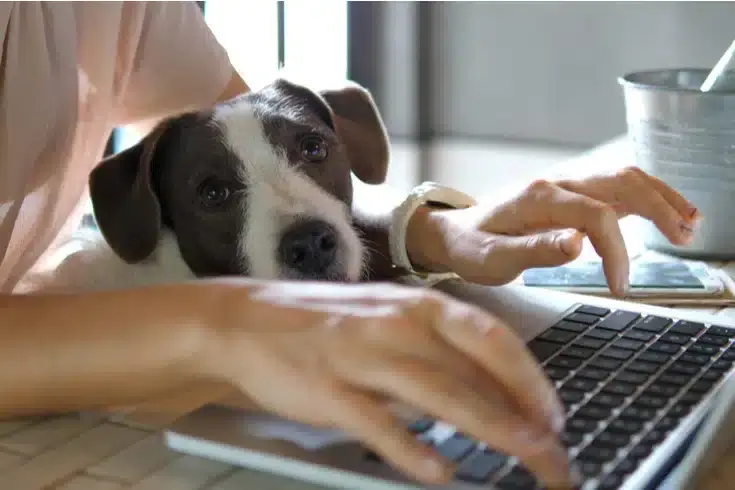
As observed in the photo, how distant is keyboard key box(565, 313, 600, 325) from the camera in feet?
2.27

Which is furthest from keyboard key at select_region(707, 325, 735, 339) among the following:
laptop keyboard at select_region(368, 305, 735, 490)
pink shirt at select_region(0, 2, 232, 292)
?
pink shirt at select_region(0, 2, 232, 292)

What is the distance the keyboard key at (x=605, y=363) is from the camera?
1.96 feet

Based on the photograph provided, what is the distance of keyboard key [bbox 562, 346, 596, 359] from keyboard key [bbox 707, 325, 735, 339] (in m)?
0.10

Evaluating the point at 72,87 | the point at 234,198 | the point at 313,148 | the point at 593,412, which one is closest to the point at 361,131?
the point at 313,148

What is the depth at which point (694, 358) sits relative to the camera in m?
0.62

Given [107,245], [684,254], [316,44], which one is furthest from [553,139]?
[107,245]

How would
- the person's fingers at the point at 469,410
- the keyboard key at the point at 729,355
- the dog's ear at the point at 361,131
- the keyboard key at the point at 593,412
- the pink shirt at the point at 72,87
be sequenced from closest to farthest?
1. the person's fingers at the point at 469,410
2. the keyboard key at the point at 593,412
3. the keyboard key at the point at 729,355
4. the pink shirt at the point at 72,87
5. the dog's ear at the point at 361,131

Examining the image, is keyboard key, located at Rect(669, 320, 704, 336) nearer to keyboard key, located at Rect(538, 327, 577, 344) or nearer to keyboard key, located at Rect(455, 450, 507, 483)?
keyboard key, located at Rect(538, 327, 577, 344)

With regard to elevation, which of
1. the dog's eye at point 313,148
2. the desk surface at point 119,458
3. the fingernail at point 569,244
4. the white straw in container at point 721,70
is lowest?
the desk surface at point 119,458

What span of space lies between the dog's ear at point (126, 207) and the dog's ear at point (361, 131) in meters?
0.22

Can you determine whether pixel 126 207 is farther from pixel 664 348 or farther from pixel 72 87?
pixel 664 348

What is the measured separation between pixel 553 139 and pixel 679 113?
1671mm

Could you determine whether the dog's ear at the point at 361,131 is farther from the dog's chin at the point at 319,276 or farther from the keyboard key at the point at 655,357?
the keyboard key at the point at 655,357

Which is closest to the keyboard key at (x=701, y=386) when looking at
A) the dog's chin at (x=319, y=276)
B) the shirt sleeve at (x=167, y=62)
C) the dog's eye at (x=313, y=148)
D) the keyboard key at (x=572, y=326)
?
the keyboard key at (x=572, y=326)
